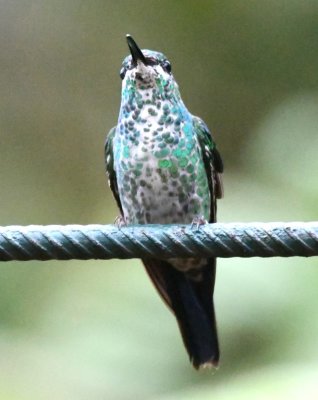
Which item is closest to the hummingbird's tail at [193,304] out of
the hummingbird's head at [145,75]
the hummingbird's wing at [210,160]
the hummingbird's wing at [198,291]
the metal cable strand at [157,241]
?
the hummingbird's wing at [198,291]

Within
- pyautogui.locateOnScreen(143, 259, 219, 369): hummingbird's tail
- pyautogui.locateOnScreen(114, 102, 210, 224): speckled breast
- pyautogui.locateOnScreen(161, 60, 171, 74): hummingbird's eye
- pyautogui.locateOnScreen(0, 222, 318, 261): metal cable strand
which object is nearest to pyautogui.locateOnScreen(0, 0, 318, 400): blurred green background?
pyautogui.locateOnScreen(143, 259, 219, 369): hummingbird's tail

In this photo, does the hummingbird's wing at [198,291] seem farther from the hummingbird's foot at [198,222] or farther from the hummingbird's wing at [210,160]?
the hummingbird's foot at [198,222]

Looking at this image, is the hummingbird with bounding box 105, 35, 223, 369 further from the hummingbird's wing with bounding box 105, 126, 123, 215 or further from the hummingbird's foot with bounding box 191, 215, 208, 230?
the hummingbird's foot with bounding box 191, 215, 208, 230

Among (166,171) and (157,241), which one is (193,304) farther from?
(157,241)

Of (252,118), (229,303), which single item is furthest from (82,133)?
(229,303)

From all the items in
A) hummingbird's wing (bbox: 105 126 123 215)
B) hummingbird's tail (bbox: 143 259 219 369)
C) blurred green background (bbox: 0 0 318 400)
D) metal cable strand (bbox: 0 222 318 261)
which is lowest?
blurred green background (bbox: 0 0 318 400)

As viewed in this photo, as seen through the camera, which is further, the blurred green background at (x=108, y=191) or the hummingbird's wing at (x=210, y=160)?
the blurred green background at (x=108, y=191)
